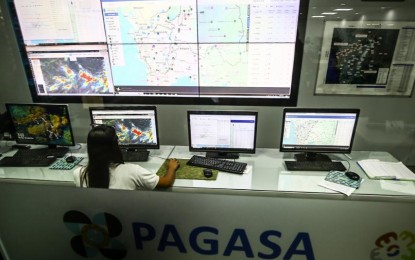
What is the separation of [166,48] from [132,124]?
2.14 ft

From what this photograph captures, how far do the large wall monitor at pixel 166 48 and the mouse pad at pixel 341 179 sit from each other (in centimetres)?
65

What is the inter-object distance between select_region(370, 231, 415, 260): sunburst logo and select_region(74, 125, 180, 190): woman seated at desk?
1.40 m

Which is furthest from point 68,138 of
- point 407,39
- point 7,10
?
point 407,39

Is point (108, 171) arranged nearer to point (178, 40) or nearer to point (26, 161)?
point (26, 161)

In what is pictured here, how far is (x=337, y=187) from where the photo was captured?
5.49 ft

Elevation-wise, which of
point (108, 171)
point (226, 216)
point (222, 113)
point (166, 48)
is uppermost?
point (166, 48)

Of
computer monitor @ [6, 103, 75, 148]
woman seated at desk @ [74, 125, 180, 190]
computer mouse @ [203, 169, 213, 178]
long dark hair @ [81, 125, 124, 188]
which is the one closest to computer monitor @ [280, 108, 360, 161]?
computer mouse @ [203, 169, 213, 178]

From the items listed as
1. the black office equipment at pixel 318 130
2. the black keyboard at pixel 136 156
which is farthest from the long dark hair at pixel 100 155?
the black office equipment at pixel 318 130

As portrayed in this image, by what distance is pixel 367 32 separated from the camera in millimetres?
1908

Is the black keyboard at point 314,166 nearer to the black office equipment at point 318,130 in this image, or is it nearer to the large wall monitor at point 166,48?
the black office equipment at point 318,130

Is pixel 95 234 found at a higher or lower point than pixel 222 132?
lower

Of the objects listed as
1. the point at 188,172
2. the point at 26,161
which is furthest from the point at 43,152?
the point at 188,172

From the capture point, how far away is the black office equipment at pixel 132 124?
204 centimetres

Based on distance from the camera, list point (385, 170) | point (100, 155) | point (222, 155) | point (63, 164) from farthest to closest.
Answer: point (222, 155)
point (63, 164)
point (385, 170)
point (100, 155)
